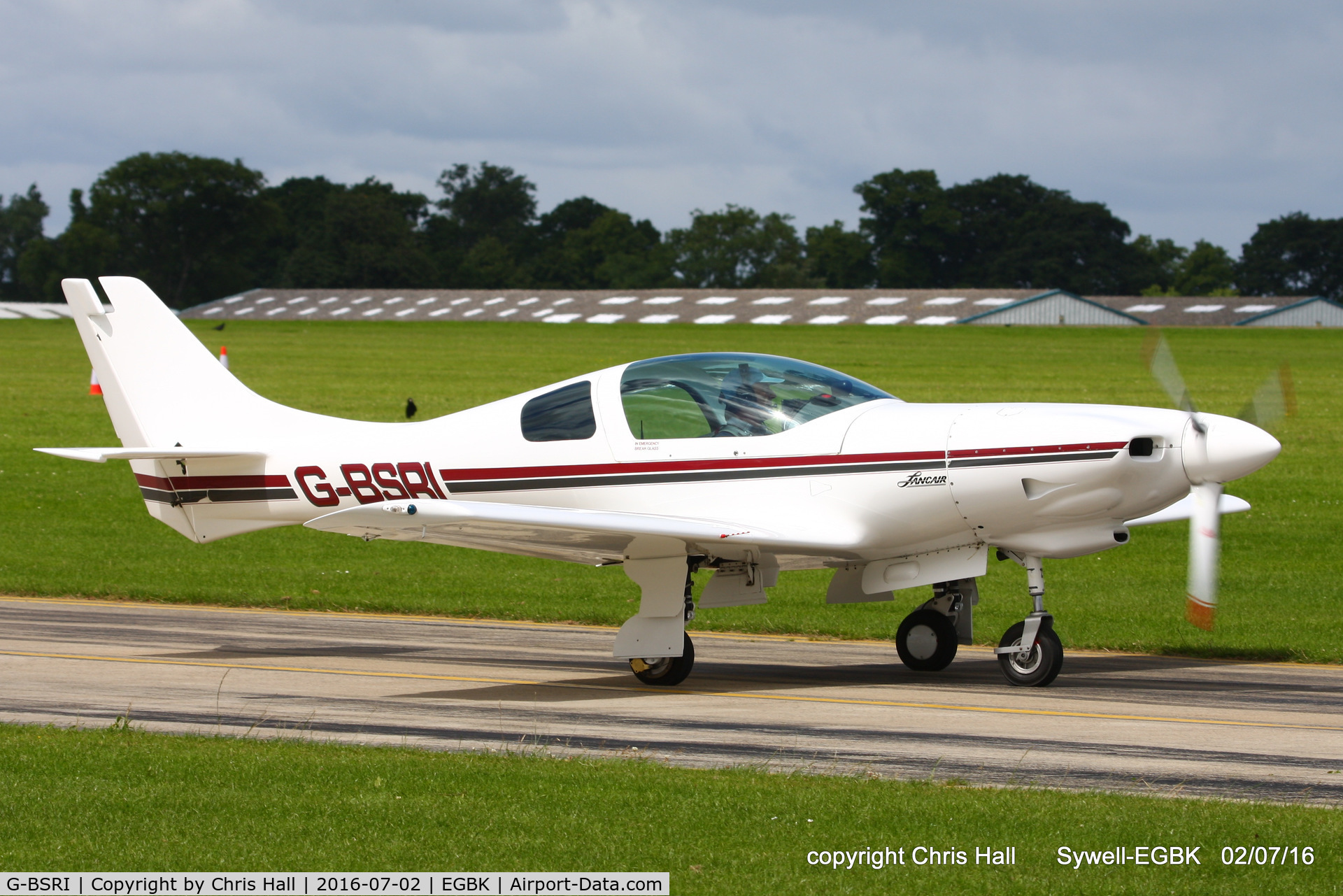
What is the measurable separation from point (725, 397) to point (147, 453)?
15.5 ft

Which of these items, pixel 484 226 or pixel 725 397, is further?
pixel 484 226

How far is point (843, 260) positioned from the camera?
152125 mm

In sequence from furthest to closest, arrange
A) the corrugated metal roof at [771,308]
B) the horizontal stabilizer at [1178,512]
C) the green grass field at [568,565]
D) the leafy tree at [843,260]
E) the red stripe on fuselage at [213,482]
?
1. the leafy tree at [843,260]
2. the corrugated metal roof at [771,308]
3. the green grass field at [568,565]
4. the red stripe on fuselage at [213,482]
5. the horizontal stabilizer at [1178,512]

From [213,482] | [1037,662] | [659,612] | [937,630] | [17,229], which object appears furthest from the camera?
[17,229]

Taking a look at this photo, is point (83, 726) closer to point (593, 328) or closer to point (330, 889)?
point (330, 889)

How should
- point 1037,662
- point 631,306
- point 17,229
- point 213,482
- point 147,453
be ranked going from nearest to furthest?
point 1037,662
point 147,453
point 213,482
point 631,306
point 17,229

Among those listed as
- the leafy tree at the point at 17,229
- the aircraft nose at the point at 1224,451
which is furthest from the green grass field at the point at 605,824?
the leafy tree at the point at 17,229

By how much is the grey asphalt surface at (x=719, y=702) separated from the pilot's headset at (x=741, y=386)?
84.4 inches

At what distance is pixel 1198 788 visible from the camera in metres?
7.70

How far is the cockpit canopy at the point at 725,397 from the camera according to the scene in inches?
436

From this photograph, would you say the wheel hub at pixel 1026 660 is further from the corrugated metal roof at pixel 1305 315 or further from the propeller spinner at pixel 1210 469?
the corrugated metal roof at pixel 1305 315

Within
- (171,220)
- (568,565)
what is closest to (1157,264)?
(171,220)

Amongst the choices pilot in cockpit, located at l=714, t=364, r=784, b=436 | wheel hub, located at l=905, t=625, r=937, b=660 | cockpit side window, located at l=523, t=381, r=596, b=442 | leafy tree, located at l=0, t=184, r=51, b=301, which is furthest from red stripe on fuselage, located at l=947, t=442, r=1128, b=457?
leafy tree, located at l=0, t=184, r=51, b=301

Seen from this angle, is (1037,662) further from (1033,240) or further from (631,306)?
(1033,240)
